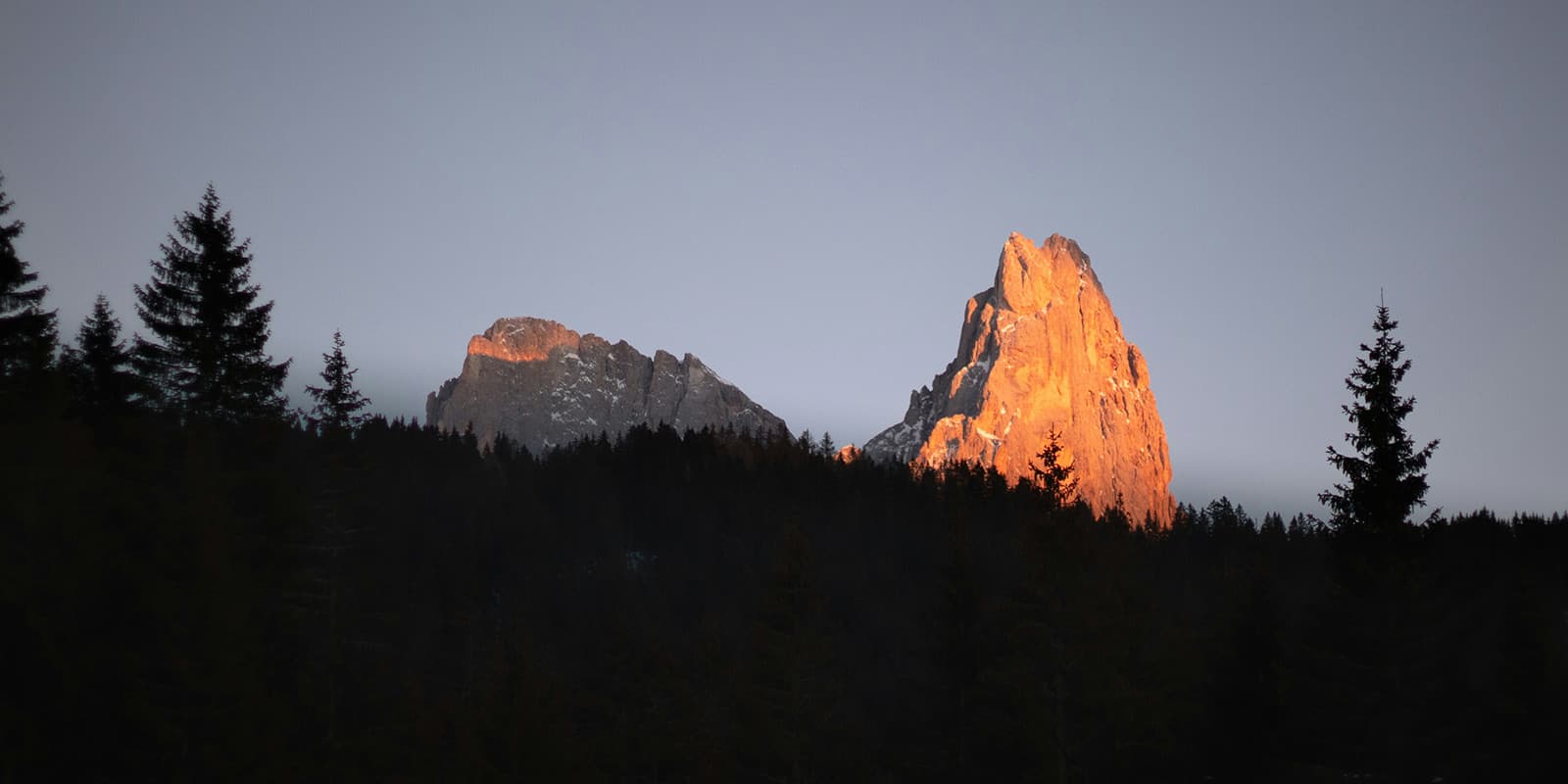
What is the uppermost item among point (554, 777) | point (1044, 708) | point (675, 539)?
point (675, 539)

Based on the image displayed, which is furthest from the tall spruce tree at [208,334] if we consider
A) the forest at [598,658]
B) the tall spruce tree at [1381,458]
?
the tall spruce tree at [1381,458]

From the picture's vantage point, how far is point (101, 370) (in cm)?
4059

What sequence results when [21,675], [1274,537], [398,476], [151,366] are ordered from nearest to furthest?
[21,675]
[151,366]
[398,476]
[1274,537]

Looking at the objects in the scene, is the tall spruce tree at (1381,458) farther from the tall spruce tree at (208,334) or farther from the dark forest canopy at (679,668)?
the tall spruce tree at (208,334)

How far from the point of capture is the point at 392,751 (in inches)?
1242

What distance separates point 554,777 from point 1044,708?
1432cm

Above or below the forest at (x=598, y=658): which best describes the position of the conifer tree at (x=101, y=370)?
above

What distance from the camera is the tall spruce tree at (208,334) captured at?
38.9 metres

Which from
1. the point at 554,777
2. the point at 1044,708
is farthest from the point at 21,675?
the point at 1044,708

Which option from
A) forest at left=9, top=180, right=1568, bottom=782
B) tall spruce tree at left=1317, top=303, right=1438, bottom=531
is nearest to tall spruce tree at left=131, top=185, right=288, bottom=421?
forest at left=9, top=180, right=1568, bottom=782

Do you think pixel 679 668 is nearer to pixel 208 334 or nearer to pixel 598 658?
pixel 598 658

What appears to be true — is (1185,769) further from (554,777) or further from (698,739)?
(554,777)

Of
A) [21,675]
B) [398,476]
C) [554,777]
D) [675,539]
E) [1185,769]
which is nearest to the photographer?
[21,675]

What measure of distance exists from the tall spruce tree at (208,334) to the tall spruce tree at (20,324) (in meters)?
3.09
